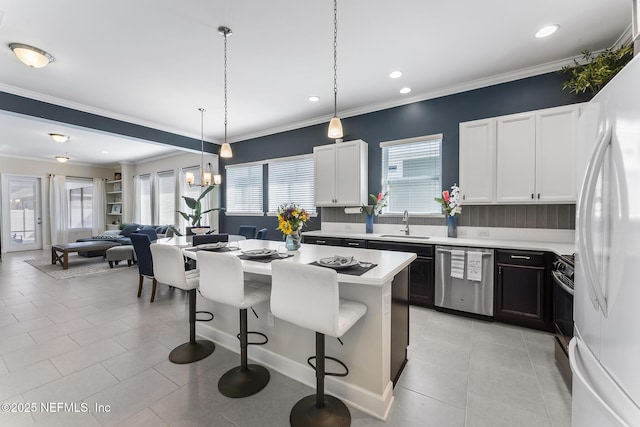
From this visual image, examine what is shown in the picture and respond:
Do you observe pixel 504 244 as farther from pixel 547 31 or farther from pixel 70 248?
pixel 70 248

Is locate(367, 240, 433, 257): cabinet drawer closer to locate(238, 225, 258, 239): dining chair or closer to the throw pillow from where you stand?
locate(238, 225, 258, 239): dining chair

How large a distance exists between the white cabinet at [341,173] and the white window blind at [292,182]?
53 centimetres

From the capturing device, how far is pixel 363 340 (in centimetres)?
177

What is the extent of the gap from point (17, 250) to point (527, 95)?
43.5 ft

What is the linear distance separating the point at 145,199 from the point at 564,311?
412 inches

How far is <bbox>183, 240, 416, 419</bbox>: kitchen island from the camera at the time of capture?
172 cm

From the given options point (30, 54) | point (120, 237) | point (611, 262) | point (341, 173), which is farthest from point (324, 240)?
point (120, 237)

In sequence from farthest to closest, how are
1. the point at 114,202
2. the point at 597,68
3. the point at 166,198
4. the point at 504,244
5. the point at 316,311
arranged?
the point at 114,202
the point at 166,198
the point at 504,244
the point at 597,68
the point at 316,311

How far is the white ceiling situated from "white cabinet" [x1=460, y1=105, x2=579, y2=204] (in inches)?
28.7

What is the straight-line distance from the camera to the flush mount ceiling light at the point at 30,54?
8.89ft

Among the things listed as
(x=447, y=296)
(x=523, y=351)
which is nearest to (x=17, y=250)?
(x=447, y=296)

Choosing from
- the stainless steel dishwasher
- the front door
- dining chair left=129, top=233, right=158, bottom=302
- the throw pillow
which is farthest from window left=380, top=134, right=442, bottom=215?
the front door

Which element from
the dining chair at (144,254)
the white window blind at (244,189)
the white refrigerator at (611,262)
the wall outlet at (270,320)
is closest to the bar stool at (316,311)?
the wall outlet at (270,320)

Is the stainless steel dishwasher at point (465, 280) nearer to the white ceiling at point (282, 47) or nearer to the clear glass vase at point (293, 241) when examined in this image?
the clear glass vase at point (293, 241)
